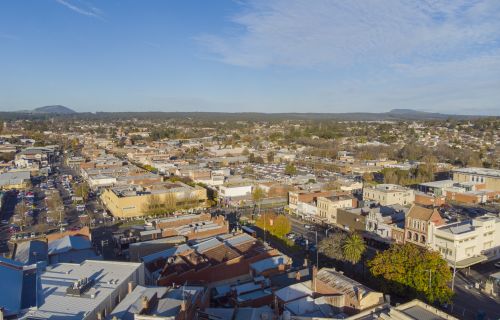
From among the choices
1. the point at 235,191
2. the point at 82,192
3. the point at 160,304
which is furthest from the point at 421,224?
the point at 82,192

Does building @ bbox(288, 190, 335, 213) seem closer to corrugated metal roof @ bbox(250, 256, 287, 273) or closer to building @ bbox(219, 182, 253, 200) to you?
building @ bbox(219, 182, 253, 200)

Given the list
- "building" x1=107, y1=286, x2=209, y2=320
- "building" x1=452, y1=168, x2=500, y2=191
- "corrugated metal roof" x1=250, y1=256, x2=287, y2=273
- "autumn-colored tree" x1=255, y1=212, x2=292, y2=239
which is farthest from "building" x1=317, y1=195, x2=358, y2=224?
"building" x1=452, y1=168, x2=500, y2=191

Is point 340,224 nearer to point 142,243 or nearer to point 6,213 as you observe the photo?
point 142,243

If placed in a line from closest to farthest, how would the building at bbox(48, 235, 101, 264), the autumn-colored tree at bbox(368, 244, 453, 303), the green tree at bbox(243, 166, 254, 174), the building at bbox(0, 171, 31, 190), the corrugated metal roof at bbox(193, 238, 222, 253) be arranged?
the autumn-colored tree at bbox(368, 244, 453, 303), the building at bbox(48, 235, 101, 264), the corrugated metal roof at bbox(193, 238, 222, 253), the building at bbox(0, 171, 31, 190), the green tree at bbox(243, 166, 254, 174)

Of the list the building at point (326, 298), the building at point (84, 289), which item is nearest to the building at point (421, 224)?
the building at point (326, 298)

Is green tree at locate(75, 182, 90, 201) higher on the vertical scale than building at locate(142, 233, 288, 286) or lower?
lower

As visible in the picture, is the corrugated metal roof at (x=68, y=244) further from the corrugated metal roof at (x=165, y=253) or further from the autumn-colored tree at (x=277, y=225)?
the autumn-colored tree at (x=277, y=225)
